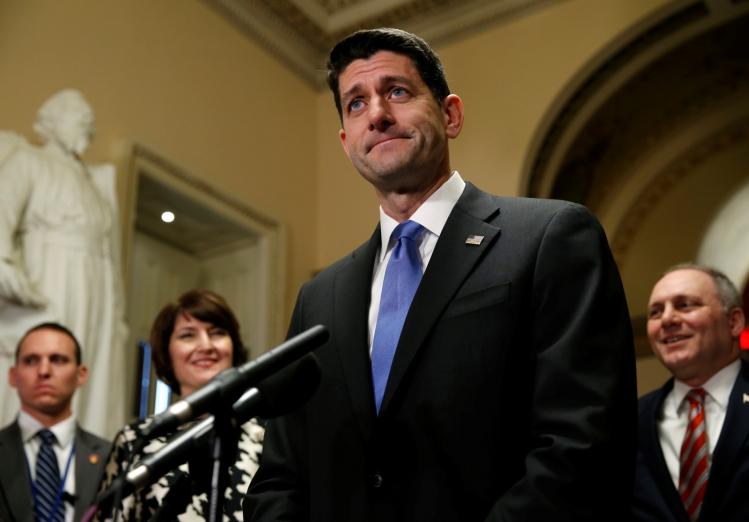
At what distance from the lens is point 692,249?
7.90m

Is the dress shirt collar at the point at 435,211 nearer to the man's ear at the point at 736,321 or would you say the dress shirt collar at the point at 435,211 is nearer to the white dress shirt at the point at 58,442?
the man's ear at the point at 736,321

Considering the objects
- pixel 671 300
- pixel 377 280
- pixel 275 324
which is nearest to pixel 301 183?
pixel 275 324

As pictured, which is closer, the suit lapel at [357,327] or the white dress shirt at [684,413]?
the suit lapel at [357,327]

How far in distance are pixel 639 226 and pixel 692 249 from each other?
0.46 m

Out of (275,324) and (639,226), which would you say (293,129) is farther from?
(639,226)

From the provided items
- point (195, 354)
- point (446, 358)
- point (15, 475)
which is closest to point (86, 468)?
point (15, 475)

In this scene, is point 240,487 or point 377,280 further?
point 240,487

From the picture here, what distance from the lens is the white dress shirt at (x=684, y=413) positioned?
286 centimetres

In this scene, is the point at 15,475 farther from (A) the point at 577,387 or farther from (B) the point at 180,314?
(A) the point at 577,387

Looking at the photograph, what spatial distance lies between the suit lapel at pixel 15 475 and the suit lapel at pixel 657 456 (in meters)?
2.11

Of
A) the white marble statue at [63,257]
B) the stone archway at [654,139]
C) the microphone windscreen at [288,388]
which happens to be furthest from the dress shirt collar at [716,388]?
the stone archway at [654,139]

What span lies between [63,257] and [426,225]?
363cm

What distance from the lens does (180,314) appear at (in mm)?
3371

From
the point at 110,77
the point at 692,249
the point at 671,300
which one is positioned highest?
the point at 110,77
